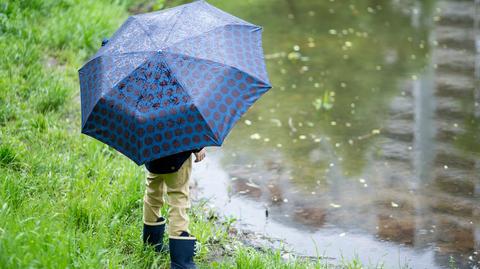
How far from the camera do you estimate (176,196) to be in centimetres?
388

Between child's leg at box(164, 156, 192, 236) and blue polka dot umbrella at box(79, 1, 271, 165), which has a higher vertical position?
blue polka dot umbrella at box(79, 1, 271, 165)

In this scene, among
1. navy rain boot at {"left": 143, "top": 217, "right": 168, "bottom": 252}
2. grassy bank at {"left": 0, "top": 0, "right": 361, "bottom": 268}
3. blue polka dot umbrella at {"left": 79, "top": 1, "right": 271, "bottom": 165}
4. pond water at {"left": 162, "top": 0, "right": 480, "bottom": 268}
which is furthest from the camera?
pond water at {"left": 162, "top": 0, "right": 480, "bottom": 268}

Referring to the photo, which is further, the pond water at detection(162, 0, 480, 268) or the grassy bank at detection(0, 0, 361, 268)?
the pond water at detection(162, 0, 480, 268)

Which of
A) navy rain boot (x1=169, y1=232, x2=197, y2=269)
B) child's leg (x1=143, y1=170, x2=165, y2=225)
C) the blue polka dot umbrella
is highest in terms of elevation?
the blue polka dot umbrella

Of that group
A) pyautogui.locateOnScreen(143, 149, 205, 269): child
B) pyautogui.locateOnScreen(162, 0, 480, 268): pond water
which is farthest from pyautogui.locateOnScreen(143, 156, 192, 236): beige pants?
pyautogui.locateOnScreen(162, 0, 480, 268): pond water

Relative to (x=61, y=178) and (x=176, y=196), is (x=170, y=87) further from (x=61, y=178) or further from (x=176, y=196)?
(x=61, y=178)

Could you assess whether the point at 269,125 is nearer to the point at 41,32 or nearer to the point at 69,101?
the point at 69,101

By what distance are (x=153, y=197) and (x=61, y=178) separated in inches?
41.8

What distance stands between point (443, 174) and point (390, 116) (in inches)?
42.9

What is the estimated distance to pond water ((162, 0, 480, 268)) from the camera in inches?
193

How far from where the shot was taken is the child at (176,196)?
12.3 ft

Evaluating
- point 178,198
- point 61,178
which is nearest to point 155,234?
point 178,198

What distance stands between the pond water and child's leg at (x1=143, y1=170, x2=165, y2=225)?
3.59 feet

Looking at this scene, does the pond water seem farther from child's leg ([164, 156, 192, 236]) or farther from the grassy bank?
child's leg ([164, 156, 192, 236])
